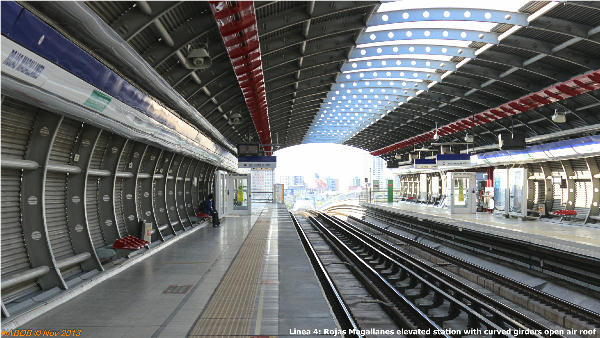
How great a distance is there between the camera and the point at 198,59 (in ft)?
34.2

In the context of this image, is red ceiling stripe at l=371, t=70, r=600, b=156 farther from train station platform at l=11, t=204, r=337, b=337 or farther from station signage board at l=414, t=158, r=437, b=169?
train station platform at l=11, t=204, r=337, b=337

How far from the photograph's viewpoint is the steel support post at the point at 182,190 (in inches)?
700

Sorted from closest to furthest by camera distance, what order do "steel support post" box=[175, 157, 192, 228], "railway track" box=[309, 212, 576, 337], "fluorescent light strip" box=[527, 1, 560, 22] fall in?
1. "railway track" box=[309, 212, 576, 337]
2. "fluorescent light strip" box=[527, 1, 560, 22]
3. "steel support post" box=[175, 157, 192, 228]

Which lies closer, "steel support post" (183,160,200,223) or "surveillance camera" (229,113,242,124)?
"steel support post" (183,160,200,223)

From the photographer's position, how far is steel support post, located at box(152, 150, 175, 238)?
14664mm

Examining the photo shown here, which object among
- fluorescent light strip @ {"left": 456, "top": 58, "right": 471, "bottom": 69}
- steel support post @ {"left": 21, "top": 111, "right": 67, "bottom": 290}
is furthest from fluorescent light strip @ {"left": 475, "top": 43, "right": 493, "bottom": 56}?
steel support post @ {"left": 21, "top": 111, "right": 67, "bottom": 290}

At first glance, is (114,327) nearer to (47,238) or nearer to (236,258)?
(47,238)

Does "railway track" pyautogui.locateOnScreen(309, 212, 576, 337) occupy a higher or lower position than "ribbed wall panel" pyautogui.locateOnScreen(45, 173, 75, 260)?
lower

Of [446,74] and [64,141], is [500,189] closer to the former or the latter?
[446,74]

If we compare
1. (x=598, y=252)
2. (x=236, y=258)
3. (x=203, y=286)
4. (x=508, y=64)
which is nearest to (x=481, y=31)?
(x=508, y=64)

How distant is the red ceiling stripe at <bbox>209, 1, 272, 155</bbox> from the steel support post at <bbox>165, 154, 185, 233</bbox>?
151 inches

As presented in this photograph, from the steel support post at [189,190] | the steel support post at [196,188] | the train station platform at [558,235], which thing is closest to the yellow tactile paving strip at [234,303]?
the steel support post at [189,190]

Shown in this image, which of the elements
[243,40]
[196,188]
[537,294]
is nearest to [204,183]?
[196,188]

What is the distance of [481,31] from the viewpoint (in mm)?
14305
